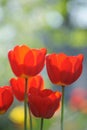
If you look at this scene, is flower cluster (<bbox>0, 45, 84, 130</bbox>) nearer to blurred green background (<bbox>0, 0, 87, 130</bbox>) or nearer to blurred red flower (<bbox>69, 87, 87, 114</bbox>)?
blurred red flower (<bbox>69, 87, 87, 114</bbox>)

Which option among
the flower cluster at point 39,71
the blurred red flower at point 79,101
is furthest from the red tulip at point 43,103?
the blurred red flower at point 79,101

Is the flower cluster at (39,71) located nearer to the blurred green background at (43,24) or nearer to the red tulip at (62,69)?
the red tulip at (62,69)

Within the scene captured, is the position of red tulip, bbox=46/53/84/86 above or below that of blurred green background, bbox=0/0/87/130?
above

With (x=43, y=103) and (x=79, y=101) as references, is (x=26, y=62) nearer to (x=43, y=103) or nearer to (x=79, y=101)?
(x=43, y=103)

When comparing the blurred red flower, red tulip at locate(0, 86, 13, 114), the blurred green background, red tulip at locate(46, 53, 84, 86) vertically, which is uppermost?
red tulip at locate(46, 53, 84, 86)

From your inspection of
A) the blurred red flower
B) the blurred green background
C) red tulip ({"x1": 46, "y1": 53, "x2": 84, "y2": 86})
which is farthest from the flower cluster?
the blurred green background

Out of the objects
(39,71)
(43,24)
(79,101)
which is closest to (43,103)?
(39,71)
